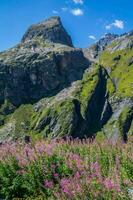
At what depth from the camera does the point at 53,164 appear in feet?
79.4

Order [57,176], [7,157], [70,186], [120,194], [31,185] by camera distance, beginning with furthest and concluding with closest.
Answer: [7,157], [31,185], [57,176], [70,186], [120,194]

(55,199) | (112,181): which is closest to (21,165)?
(55,199)

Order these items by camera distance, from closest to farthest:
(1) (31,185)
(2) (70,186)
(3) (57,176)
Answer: (2) (70,186), (3) (57,176), (1) (31,185)

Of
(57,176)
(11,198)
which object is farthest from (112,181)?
(11,198)

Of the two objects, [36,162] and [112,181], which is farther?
[36,162]

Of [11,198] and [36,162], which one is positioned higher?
[36,162]

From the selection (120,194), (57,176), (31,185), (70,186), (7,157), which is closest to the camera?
(120,194)

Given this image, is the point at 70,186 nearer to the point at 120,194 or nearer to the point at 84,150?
the point at 120,194

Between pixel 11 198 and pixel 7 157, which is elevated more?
pixel 7 157

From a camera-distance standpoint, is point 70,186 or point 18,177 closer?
point 70,186

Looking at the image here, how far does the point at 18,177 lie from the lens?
24.7m

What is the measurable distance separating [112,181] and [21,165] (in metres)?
8.83

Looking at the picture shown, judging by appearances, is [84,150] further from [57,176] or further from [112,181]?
[112,181]

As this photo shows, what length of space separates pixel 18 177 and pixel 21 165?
677 mm
